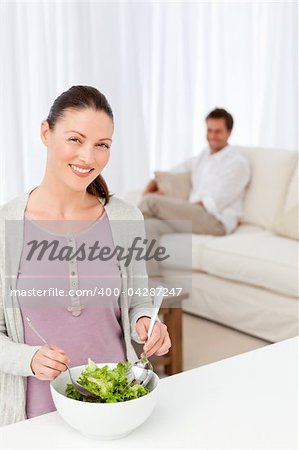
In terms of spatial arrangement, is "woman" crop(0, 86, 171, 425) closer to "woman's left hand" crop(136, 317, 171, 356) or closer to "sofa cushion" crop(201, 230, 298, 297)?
"woman's left hand" crop(136, 317, 171, 356)

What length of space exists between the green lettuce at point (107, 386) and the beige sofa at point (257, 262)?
2.25 meters

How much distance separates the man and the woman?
245 centimetres

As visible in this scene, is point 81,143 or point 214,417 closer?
point 214,417

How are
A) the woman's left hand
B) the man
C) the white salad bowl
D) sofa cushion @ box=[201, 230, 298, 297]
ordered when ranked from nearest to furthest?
the white salad bowl → the woman's left hand → sofa cushion @ box=[201, 230, 298, 297] → the man

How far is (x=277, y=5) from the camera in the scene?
205 inches

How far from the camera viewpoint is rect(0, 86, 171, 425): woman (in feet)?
4.46

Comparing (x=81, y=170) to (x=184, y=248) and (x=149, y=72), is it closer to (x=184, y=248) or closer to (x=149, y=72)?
(x=184, y=248)

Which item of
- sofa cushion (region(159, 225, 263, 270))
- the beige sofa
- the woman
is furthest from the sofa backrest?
the woman

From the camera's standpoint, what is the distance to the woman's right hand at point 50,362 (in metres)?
1.19

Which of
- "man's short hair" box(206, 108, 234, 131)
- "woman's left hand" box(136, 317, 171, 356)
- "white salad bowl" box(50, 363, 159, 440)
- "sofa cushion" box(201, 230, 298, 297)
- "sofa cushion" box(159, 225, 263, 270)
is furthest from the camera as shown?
"man's short hair" box(206, 108, 234, 131)

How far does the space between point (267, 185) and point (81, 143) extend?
287 centimetres

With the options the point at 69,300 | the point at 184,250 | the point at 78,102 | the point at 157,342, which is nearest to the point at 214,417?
the point at 157,342

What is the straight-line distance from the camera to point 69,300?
1475 millimetres

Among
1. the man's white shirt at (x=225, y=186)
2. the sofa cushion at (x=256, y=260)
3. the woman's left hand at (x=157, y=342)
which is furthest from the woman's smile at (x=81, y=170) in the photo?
the man's white shirt at (x=225, y=186)
